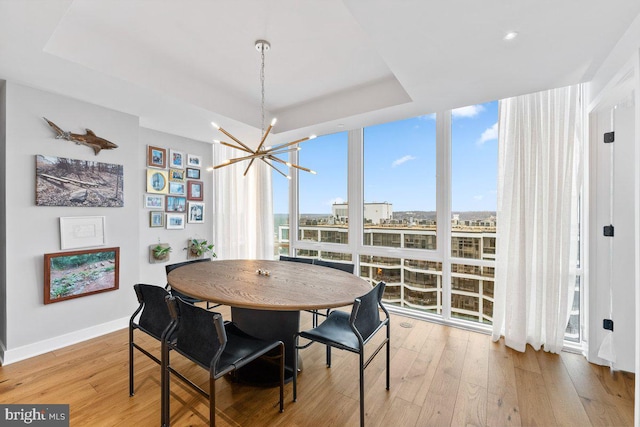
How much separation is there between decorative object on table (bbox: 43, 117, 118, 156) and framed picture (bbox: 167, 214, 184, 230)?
1.29 metres

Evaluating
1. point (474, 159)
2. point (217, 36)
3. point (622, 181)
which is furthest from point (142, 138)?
point (622, 181)

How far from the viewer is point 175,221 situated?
4062mm

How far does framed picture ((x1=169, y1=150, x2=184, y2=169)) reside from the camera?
3.98 m

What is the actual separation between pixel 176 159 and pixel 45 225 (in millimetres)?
1803

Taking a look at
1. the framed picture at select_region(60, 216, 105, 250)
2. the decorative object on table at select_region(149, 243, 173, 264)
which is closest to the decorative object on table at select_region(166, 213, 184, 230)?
the decorative object on table at select_region(149, 243, 173, 264)

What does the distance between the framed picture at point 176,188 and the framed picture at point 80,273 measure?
1.23m

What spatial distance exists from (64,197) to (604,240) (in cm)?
495

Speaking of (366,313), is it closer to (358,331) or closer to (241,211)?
(358,331)

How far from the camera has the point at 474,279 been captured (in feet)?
10.4
